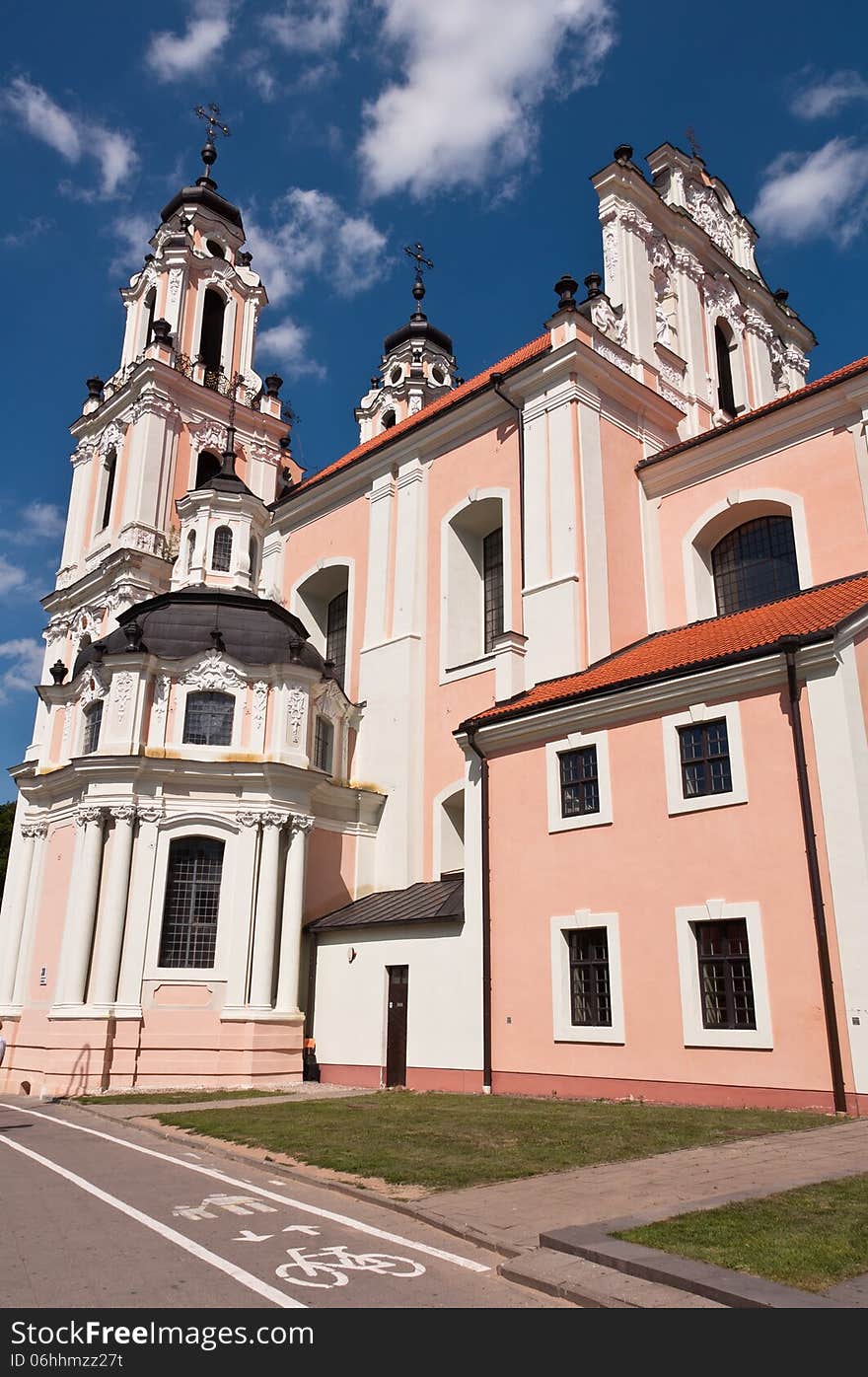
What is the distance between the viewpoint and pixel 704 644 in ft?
60.5

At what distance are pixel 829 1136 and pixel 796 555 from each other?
46.5ft

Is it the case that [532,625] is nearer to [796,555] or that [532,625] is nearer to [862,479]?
[796,555]

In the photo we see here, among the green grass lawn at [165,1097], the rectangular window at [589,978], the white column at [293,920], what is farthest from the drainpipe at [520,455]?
the green grass lawn at [165,1097]

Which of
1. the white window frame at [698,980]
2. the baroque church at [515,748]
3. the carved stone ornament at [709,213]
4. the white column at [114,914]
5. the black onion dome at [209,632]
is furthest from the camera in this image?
the carved stone ornament at [709,213]

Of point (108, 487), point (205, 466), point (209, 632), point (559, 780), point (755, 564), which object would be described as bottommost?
point (559, 780)

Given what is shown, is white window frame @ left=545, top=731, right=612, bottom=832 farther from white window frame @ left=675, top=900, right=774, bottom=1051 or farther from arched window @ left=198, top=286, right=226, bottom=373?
arched window @ left=198, top=286, right=226, bottom=373

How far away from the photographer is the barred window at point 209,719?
2495cm

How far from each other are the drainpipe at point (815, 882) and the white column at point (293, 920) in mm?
12705

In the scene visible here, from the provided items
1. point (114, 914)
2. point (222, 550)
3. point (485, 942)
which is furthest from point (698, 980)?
point (222, 550)

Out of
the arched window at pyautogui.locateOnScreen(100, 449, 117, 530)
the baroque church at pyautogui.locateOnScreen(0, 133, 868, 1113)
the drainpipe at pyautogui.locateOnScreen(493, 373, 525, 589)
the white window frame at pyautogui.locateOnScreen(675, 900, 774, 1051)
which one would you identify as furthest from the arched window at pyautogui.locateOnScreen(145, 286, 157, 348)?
the white window frame at pyautogui.locateOnScreen(675, 900, 774, 1051)

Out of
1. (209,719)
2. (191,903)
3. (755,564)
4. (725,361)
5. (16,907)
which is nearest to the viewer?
(191,903)

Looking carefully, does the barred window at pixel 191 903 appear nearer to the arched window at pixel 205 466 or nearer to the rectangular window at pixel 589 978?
the rectangular window at pixel 589 978

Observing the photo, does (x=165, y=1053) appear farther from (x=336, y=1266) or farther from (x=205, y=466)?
(x=205, y=466)

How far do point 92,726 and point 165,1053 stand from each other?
8.40m
